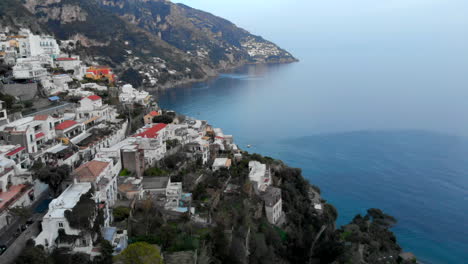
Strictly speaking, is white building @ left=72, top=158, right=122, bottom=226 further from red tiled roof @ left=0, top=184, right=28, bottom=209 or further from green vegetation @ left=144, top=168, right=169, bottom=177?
green vegetation @ left=144, top=168, right=169, bottom=177

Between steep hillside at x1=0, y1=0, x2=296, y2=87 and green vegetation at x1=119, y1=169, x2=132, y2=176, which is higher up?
steep hillside at x1=0, y1=0, x2=296, y2=87

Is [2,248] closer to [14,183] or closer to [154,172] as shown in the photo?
[14,183]

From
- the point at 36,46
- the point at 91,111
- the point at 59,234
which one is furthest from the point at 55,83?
the point at 59,234

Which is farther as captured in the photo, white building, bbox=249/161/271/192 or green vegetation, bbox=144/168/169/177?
white building, bbox=249/161/271/192

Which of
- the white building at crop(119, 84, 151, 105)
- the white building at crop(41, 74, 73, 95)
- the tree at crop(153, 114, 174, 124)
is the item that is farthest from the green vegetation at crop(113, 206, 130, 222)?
the white building at crop(119, 84, 151, 105)

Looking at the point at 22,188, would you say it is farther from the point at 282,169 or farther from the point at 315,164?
the point at 315,164

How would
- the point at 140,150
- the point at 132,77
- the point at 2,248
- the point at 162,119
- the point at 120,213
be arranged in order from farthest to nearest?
the point at 132,77 → the point at 162,119 → the point at 140,150 → the point at 120,213 → the point at 2,248
